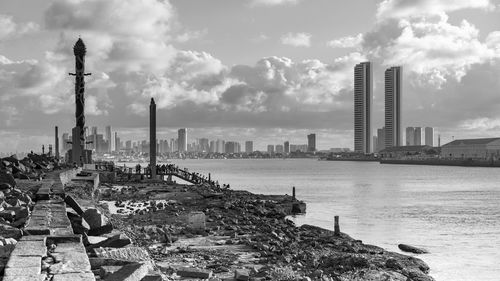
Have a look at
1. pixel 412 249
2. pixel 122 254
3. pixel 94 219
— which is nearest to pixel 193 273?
pixel 122 254

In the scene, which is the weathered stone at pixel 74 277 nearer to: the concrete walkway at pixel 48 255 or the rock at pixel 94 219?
the concrete walkway at pixel 48 255

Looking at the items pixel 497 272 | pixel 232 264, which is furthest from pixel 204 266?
pixel 497 272

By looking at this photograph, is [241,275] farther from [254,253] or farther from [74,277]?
[74,277]

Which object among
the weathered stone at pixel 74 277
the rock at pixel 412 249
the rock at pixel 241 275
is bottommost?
the rock at pixel 412 249

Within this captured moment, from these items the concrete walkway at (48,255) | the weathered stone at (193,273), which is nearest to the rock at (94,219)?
the concrete walkway at (48,255)

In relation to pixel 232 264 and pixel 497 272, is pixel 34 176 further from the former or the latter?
pixel 497 272

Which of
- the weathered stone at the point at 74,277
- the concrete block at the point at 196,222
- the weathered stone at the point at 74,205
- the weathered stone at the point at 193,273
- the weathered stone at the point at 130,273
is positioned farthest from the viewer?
the concrete block at the point at 196,222

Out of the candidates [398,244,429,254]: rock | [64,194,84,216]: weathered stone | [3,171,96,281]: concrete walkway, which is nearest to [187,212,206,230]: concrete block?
[64,194,84,216]: weathered stone

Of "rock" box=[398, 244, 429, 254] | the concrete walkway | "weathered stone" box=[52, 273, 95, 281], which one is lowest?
"rock" box=[398, 244, 429, 254]

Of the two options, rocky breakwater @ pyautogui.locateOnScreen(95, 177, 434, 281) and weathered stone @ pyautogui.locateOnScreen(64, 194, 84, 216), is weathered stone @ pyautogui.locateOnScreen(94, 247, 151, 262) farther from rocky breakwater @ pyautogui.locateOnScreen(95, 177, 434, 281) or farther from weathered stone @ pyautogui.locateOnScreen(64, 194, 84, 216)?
weathered stone @ pyautogui.locateOnScreen(64, 194, 84, 216)
